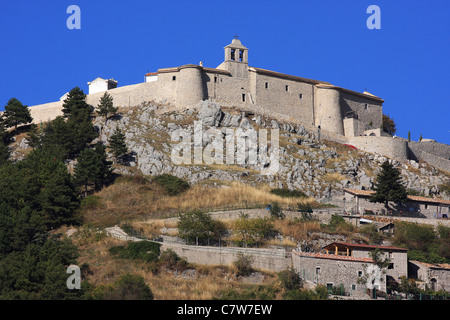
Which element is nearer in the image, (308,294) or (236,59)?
(308,294)

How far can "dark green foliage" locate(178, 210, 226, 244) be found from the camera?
4781cm

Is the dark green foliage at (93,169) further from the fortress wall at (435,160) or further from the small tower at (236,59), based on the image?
the fortress wall at (435,160)

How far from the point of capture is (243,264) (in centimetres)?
4400

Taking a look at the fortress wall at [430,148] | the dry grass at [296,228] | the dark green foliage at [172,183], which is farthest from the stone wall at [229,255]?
the fortress wall at [430,148]

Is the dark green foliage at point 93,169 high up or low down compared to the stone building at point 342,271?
up

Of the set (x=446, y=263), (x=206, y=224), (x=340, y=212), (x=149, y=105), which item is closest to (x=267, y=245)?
(x=206, y=224)

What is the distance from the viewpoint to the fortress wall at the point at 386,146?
2864 inches

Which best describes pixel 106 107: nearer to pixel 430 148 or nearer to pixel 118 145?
pixel 118 145

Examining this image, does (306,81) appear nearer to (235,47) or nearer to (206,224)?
(235,47)

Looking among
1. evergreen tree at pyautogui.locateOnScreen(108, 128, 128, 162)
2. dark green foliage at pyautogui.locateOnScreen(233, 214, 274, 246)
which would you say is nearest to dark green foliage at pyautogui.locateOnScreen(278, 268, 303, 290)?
dark green foliage at pyautogui.locateOnScreen(233, 214, 274, 246)

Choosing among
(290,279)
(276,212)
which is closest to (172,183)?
(276,212)

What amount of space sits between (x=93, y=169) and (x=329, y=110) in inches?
1190

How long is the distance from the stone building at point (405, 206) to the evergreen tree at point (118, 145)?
67.6 ft

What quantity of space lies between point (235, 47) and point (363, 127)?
1687cm
